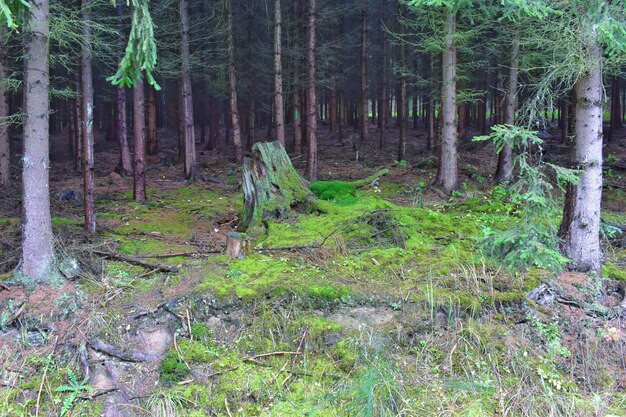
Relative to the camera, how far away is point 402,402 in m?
4.62

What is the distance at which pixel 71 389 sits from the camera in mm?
4605

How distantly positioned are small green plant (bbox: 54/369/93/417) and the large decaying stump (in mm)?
4287

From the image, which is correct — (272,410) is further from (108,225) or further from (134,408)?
(108,225)

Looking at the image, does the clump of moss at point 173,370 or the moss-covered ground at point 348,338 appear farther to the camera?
the clump of moss at point 173,370

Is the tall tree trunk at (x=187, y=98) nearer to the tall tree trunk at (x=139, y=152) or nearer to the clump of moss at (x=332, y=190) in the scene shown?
the tall tree trunk at (x=139, y=152)

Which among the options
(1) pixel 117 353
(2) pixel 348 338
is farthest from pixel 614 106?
(1) pixel 117 353

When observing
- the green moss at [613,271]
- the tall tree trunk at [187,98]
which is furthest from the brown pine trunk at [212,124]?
the green moss at [613,271]

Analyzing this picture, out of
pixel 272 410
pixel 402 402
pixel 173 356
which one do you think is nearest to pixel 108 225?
pixel 173 356

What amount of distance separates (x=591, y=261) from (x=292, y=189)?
5175 millimetres

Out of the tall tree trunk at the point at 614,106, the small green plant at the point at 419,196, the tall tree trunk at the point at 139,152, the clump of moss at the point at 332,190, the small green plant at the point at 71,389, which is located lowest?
the small green plant at the point at 71,389

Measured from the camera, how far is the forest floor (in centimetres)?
464

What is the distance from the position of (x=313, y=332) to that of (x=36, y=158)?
3900 millimetres

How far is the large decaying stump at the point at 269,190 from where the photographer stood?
8789 mm

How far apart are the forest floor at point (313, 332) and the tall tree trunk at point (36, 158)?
0.30m
